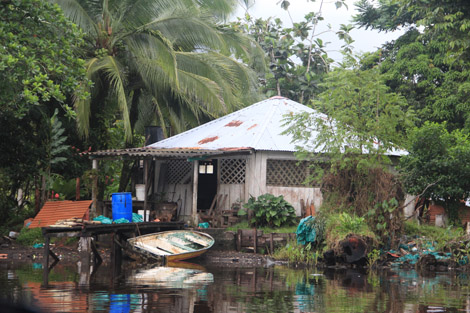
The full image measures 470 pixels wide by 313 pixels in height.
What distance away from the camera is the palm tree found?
751 inches

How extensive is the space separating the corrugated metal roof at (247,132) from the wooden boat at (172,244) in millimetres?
4017

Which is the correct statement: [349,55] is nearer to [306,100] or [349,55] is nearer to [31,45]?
[31,45]

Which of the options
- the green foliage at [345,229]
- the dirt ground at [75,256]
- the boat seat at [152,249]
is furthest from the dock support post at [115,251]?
the green foliage at [345,229]

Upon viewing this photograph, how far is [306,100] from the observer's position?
34.1 metres

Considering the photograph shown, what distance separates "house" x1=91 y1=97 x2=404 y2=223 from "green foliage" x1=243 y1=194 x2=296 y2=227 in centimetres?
89

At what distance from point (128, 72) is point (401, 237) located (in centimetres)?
1071

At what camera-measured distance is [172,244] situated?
651 inches

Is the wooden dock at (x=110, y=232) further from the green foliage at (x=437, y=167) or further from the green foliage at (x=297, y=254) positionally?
the green foliage at (x=437, y=167)

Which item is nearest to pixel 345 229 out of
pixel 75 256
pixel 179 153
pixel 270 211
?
pixel 270 211

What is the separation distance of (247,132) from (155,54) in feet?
14.0

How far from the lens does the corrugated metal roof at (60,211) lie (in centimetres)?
1725

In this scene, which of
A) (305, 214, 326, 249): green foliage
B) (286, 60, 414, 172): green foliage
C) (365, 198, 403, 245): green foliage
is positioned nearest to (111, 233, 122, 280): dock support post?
(305, 214, 326, 249): green foliage

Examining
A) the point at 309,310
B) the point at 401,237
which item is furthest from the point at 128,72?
the point at 309,310

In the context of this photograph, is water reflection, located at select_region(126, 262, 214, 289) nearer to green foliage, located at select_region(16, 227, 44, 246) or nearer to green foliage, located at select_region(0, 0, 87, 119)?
green foliage, located at select_region(0, 0, 87, 119)
